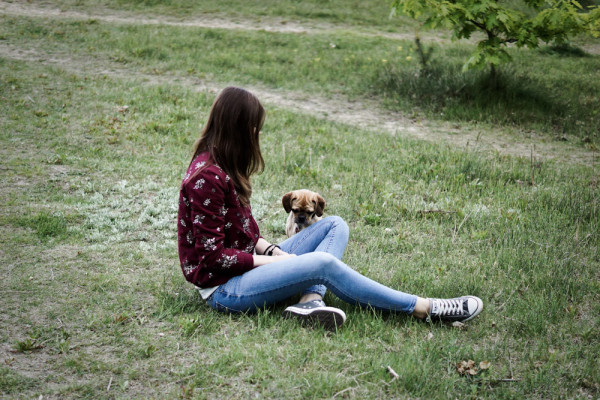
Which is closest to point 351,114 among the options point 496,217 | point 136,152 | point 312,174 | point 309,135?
point 309,135

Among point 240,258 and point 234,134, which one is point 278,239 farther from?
point 234,134

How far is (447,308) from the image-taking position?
3.84 meters

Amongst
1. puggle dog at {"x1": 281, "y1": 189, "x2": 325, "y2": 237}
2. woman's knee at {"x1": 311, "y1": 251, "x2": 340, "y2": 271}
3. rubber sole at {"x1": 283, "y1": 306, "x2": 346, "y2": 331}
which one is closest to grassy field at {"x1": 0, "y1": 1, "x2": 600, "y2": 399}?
rubber sole at {"x1": 283, "y1": 306, "x2": 346, "y2": 331}

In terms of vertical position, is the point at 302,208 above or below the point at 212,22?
below

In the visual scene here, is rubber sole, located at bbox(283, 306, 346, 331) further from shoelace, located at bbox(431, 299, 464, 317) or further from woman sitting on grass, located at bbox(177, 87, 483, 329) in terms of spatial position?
shoelace, located at bbox(431, 299, 464, 317)

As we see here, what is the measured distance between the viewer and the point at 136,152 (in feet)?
25.8

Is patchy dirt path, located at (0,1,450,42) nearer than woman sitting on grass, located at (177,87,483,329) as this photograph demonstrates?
No

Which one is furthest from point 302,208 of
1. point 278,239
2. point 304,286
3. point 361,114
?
point 361,114

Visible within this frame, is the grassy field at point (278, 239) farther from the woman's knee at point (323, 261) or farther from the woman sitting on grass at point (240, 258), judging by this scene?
the woman's knee at point (323, 261)

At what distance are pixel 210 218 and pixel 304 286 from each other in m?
0.85

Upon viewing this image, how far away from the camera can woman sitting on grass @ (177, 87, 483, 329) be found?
11.8ft

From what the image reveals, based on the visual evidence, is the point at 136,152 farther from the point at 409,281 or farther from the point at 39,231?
the point at 409,281

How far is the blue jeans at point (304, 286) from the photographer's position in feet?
12.0

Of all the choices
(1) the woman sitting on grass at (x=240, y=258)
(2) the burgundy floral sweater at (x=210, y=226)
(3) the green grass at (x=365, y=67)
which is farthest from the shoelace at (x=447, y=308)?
(3) the green grass at (x=365, y=67)
